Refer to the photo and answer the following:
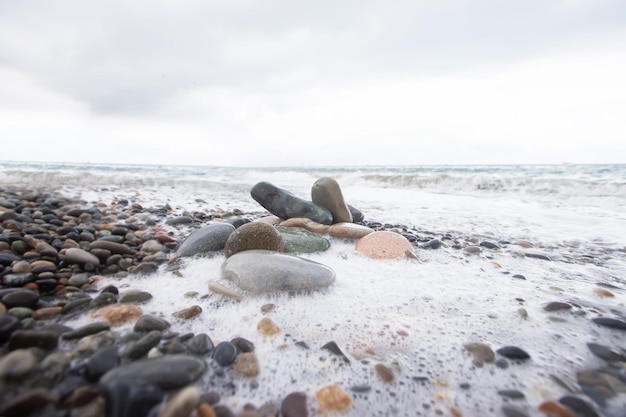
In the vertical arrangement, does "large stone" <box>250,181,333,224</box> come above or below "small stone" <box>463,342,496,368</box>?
above

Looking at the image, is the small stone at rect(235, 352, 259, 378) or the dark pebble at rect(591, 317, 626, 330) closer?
the small stone at rect(235, 352, 259, 378)

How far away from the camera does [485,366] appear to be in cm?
108

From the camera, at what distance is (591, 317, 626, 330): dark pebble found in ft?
4.36

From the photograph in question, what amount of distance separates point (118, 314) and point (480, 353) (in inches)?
59.8

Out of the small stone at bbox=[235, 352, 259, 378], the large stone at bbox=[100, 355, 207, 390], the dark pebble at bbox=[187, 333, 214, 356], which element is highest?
the large stone at bbox=[100, 355, 207, 390]

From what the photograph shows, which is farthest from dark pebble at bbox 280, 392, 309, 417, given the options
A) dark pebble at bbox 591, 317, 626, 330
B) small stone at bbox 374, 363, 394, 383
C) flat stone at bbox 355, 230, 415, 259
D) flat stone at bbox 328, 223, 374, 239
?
flat stone at bbox 328, 223, 374, 239

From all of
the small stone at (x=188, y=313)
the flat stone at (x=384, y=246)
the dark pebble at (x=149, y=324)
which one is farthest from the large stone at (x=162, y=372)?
the flat stone at (x=384, y=246)

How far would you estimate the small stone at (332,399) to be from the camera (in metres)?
0.90

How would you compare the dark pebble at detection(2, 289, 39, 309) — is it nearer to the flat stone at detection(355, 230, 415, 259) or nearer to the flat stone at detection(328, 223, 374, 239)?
the flat stone at detection(355, 230, 415, 259)

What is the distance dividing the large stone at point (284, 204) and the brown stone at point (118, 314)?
6.85ft

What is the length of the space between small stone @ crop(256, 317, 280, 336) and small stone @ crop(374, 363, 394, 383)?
44cm

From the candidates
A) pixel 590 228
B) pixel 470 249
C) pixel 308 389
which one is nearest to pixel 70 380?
pixel 308 389

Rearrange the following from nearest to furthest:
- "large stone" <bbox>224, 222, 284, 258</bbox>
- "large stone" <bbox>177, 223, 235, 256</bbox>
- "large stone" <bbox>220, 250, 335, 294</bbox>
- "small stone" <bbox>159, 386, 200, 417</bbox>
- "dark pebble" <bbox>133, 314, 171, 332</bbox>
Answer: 1. "small stone" <bbox>159, 386, 200, 417</bbox>
2. "dark pebble" <bbox>133, 314, 171, 332</bbox>
3. "large stone" <bbox>220, 250, 335, 294</bbox>
4. "large stone" <bbox>224, 222, 284, 258</bbox>
5. "large stone" <bbox>177, 223, 235, 256</bbox>

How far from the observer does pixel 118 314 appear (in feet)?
4.34
